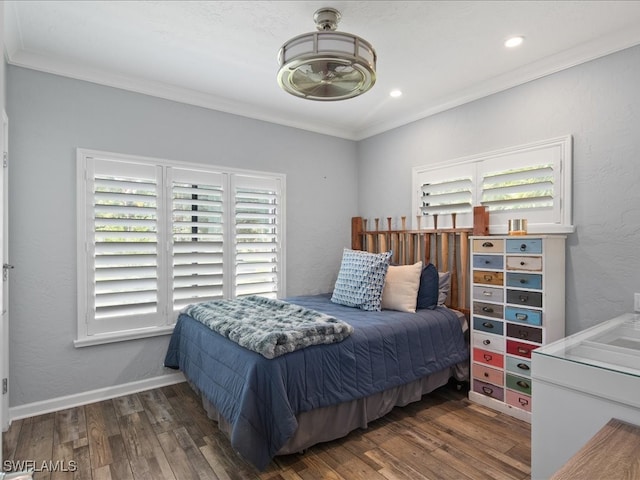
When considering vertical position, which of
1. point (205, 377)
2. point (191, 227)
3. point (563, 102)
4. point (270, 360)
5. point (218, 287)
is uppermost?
point (563, 102)

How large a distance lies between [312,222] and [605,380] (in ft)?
10.0

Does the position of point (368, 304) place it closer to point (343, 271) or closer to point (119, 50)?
point (343, 271)

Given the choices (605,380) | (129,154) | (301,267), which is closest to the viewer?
(605,380)

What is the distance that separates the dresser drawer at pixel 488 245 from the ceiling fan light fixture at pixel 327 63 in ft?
4.82

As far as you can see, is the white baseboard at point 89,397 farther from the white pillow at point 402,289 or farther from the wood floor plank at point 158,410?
the white pillow at point 402,289

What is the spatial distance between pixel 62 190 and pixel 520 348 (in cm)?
355

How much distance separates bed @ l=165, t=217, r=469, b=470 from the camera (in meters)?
2.00

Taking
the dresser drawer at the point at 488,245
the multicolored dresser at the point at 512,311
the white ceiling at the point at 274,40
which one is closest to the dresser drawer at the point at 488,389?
the multicolored dresser at the point at 512,311

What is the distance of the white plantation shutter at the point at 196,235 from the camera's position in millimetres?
3246

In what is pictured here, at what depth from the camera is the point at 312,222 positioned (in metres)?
4.17

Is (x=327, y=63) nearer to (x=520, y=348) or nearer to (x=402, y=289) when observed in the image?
(x=402, y=289)

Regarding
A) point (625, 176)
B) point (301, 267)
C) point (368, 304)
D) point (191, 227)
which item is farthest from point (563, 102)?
point (191, 227)

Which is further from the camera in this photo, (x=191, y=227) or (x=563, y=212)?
(x=191, y=227)

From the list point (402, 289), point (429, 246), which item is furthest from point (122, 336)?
point (429, 246)
